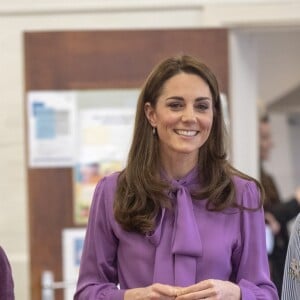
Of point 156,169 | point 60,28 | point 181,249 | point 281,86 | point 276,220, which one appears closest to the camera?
point 181,249

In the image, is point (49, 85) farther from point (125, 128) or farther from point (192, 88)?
point (192, 88)

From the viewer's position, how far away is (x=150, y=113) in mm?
1429

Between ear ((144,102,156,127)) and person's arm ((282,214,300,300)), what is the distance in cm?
40

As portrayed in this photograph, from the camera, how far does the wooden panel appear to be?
7.80 ft

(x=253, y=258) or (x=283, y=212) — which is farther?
(x=283, y=212)

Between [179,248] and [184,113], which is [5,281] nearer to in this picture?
[179,248]

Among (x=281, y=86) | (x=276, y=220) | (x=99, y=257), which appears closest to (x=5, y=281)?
(x=99, y=257)

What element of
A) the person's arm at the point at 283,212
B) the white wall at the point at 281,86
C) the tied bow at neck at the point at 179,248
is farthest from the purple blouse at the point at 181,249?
the white wall at the point at 281,86

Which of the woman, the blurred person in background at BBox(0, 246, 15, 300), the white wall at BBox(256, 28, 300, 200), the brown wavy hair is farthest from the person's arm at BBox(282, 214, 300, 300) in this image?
the white wall at BBox(256, 28, 300, 200)

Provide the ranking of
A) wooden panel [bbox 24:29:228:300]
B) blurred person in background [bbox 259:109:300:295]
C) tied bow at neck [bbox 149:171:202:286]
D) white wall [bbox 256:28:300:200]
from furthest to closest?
white wall [bbox 256:28:300:200]
blurred person in background [bbox 259:109:300:295]
wooden panel [bbox 24:29:228:300]
tied bow at neck [bbox 149:171:202:286]

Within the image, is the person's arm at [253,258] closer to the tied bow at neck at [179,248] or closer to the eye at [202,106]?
the tied bow at neck at [179,248]

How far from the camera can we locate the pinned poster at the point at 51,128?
7.88 feet

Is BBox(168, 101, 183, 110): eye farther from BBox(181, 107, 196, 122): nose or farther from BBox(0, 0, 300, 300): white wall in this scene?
BBox(0, 0, 300, 300): white wall

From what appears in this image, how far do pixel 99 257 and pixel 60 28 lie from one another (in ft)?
4.34
